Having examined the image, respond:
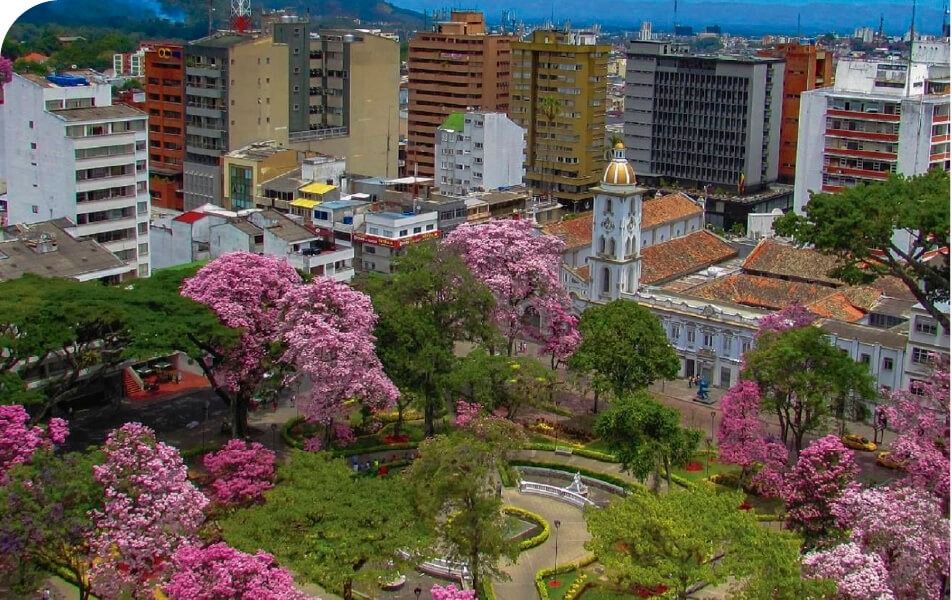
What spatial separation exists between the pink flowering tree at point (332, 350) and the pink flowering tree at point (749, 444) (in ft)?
40.2

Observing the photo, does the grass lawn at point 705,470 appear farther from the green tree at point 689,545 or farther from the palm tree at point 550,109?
the palm tree at point 550,109

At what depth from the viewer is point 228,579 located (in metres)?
28.5

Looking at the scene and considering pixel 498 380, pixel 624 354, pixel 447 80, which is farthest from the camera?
pixel 447 80

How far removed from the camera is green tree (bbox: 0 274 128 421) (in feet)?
143

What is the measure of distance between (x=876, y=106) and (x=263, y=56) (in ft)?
136

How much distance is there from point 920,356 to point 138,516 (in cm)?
3420

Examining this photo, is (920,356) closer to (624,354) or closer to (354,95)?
(624,354)

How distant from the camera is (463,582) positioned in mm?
38188

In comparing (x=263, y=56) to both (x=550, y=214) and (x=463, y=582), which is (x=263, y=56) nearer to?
(x=550, y=214)

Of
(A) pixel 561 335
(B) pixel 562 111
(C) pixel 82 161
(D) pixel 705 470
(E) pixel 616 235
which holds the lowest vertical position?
(D) pixel 705 470

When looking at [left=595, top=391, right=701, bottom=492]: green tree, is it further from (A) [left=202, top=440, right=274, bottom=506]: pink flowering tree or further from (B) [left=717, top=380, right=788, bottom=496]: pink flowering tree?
(A) [left=202, top=440, right=274, bottom=506]: pink flowering tree

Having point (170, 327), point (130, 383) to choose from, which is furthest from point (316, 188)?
point (170, 327)

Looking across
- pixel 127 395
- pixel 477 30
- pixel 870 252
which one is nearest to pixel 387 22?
pixel 477 30

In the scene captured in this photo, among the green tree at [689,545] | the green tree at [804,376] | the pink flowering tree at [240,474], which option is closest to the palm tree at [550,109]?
the green tree at [804,376]
